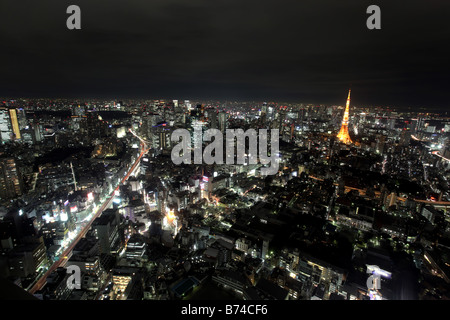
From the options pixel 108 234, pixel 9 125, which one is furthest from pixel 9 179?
pixel 9 125

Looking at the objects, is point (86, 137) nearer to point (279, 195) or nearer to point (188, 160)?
point (188, 160)

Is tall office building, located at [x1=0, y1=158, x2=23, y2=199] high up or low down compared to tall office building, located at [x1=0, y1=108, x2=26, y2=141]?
down

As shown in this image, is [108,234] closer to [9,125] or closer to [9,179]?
[9,179]

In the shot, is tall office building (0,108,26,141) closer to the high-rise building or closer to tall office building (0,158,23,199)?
tall office building (0,158,23,199)

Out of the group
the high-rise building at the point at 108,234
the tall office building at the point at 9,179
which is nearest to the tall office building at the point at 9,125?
the tall office building at the point at 9,179

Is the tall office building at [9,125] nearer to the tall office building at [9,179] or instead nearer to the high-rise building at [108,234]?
the tall office building at [9,179]

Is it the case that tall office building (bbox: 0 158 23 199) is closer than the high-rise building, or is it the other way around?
the high-rise building

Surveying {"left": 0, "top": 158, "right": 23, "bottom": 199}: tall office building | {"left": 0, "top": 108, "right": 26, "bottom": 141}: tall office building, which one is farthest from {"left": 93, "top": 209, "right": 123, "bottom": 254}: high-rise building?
{"left": 0, "top": 108, "right": 26, "bottom": 141}: tall office building
